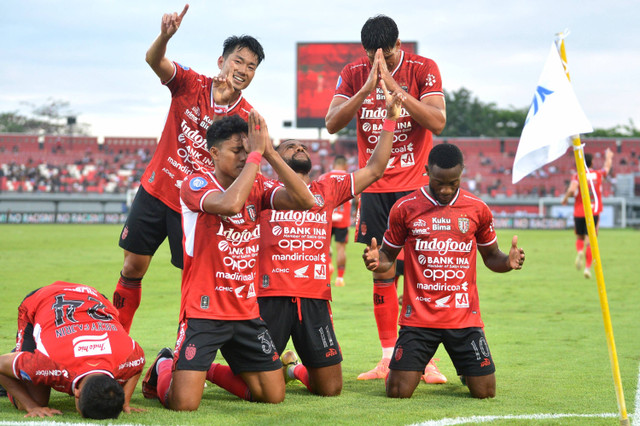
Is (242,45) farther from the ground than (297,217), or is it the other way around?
(242,45)

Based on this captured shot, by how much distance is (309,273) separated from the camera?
18.5ft

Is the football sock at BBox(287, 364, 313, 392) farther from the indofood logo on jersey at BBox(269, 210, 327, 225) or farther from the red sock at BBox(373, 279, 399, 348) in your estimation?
the indofood logo on jersey at BBox(269, 210, 327, 225)

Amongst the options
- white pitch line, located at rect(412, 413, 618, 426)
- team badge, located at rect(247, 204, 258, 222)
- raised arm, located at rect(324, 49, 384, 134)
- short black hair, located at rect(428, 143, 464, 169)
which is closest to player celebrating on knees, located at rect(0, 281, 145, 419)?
team badge, located at rect(247, 204, 258, 222)

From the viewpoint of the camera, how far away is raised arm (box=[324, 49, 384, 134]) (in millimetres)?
5363

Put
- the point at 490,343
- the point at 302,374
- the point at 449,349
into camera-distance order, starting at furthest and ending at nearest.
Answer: the point at 490,343
the point at 302,374
the point at 449,349

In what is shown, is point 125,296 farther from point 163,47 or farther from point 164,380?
point 163,47

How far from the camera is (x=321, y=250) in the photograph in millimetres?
5797

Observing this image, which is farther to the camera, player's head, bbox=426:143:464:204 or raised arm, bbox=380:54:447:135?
raised arm, bbox=380:54:447:135

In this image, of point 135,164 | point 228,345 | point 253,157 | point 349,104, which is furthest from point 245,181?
point 135,164

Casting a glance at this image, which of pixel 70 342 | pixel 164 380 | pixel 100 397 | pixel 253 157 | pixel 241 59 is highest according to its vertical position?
pixel 241 59

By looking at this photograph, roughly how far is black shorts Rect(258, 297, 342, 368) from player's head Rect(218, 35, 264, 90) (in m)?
1.71

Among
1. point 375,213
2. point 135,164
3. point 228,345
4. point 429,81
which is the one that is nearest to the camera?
point 228,345

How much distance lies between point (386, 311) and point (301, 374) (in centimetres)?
90

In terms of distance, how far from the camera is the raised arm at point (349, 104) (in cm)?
536
